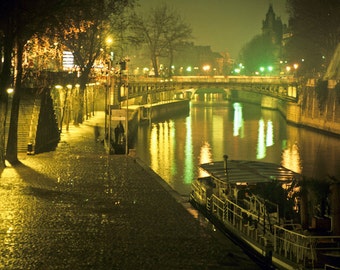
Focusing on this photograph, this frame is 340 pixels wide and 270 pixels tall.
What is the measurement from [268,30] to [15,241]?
153256 mm

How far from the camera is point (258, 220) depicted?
16.7 m

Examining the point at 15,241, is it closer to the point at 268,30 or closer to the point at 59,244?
the point at 59,244

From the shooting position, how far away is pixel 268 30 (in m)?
164

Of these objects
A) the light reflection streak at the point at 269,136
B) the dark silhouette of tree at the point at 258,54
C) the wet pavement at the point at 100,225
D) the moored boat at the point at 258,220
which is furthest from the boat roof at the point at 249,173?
the dark silhouette of tree at the point at 258,54

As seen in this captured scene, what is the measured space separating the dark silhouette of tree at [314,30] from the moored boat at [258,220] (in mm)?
42935

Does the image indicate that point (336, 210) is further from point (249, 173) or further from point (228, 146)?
point (228, 146)

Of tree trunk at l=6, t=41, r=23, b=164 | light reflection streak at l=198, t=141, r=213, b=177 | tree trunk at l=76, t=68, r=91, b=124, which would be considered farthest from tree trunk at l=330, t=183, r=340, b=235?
tree trunk at l=76, t=68, r=91, b=124

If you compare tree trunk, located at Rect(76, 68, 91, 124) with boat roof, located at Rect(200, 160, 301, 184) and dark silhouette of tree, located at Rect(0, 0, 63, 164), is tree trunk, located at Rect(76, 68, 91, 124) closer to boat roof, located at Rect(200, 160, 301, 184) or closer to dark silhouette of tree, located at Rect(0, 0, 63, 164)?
dark silhouette of tree, located at Rect(0, 0, 63, 164)

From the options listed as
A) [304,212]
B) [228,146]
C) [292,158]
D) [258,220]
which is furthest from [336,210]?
[228,146]

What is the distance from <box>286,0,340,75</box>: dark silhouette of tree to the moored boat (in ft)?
141

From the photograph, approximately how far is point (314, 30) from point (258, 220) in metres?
53.9

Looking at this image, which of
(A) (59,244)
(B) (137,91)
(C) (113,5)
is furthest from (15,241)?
(B) (137,91)

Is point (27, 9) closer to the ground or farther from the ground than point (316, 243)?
farther from the ground

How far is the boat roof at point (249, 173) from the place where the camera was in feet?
74.0
